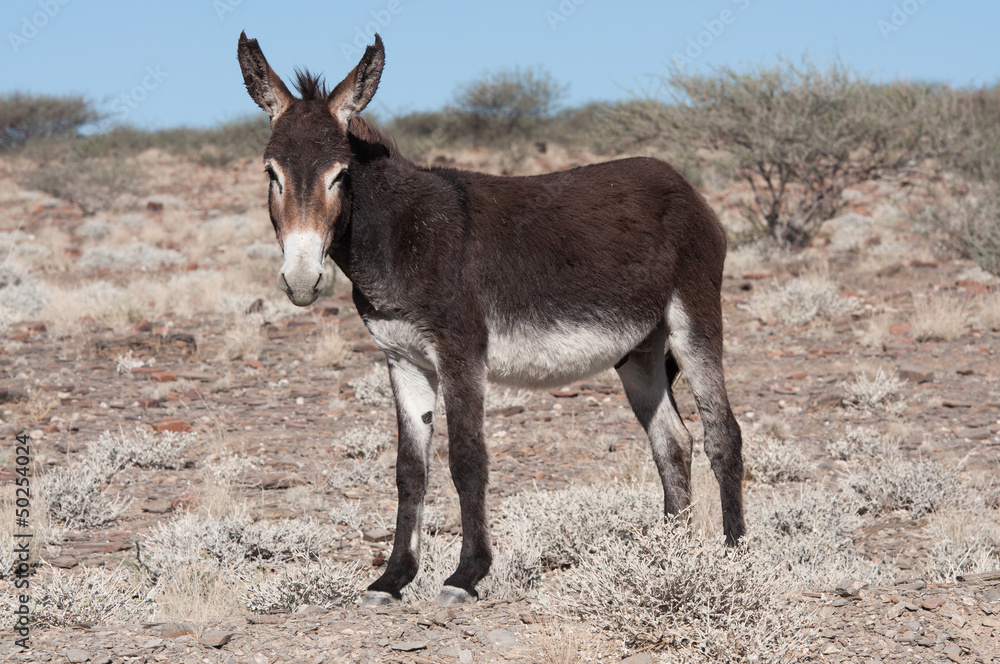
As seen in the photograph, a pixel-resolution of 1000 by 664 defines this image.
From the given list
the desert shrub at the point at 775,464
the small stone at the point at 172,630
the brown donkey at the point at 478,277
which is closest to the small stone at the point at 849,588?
the brown donkey at the point at 478,277

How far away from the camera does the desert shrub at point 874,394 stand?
8.52m

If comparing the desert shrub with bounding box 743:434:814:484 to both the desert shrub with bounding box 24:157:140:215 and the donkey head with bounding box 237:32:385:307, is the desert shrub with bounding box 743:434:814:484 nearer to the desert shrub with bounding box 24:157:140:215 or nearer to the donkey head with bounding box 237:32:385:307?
the donkey head with bounding box 237:32:385:307

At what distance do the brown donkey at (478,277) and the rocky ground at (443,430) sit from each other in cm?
69

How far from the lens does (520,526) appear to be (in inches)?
211

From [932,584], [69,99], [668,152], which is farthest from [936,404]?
[69,99]

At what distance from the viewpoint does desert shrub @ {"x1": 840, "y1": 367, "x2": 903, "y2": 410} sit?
8.52 meters

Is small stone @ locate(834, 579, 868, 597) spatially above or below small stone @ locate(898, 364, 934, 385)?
below

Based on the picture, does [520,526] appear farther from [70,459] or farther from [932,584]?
[70,459]

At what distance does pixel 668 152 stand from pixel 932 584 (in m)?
15.5

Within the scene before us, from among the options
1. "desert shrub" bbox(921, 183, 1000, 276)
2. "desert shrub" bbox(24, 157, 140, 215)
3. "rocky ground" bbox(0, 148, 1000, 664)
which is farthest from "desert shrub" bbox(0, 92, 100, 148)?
"desert shrub" bbox(921, 183, 1000, 276)

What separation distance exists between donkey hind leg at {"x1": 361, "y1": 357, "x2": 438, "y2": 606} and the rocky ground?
1.09 ft

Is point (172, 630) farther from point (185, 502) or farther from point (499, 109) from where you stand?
Answer: point (499, 109)

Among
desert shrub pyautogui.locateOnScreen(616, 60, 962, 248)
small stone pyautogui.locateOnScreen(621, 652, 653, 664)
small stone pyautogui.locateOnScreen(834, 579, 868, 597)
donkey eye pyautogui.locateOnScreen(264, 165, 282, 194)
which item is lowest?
small stone pyautogui.locateOnScreen(621, 652, 653, 664)

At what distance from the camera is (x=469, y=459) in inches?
171
